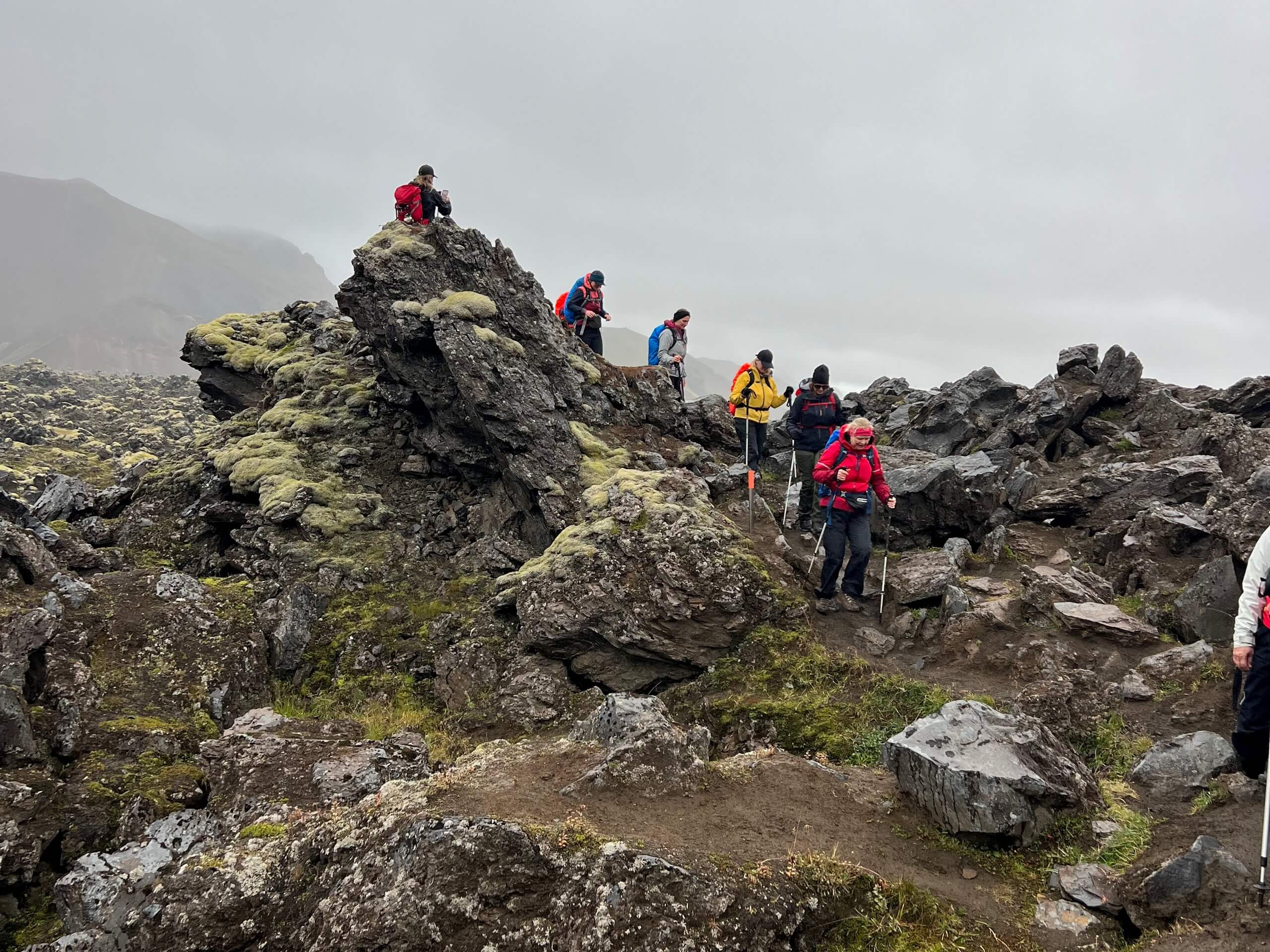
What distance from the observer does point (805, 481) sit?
21000mm

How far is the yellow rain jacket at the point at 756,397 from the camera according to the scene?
2327 centimetres

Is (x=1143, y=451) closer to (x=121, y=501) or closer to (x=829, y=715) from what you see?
(x=829, y=715)

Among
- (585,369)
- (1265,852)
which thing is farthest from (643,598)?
(585,369)

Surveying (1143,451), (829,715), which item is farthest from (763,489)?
(1143,451)

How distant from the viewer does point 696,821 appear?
833cm

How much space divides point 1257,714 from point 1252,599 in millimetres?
1474

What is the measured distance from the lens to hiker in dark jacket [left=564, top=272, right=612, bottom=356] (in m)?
27.1

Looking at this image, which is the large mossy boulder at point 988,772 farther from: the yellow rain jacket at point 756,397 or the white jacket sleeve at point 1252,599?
the yellow rain jacket at point 756,397

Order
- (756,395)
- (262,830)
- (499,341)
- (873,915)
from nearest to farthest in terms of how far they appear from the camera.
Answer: (873,915) < (262,830) < (499,341) < (756,395)

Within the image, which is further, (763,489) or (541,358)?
(763,489)

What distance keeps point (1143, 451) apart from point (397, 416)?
87.4ft

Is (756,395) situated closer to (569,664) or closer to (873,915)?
(569,664)

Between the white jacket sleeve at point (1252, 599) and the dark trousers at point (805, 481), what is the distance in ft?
37.0

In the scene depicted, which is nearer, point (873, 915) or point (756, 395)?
point (873, 915)
